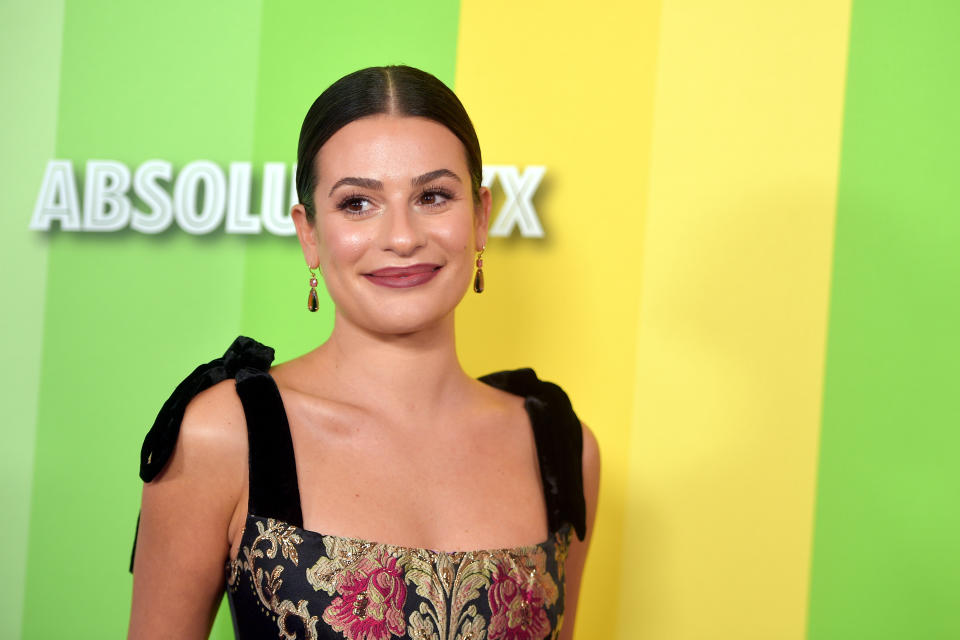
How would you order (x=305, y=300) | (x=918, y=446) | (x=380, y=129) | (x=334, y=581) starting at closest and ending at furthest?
(x=334, y=581), (x=380, y=129), (x=918, y=446), (x=305, y=300)

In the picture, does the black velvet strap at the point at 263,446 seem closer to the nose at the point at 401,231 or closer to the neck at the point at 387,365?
the neck at the point at 387,365

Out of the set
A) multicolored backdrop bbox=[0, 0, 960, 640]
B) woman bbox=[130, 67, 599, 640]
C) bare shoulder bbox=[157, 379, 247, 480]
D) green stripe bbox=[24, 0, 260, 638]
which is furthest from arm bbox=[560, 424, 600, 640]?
green stripe bbox=[24, 0, 260, 638]

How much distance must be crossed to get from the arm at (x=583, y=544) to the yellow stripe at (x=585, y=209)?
502mm

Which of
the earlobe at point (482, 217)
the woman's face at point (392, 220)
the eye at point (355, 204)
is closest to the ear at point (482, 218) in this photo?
the earlobe at point (482, 217)

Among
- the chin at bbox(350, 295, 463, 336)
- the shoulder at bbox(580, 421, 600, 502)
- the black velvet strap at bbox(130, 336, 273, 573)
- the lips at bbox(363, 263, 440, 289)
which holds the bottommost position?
the shoulder at bbox(580, 421, 600, 502)

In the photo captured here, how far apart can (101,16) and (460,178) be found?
4.81ft

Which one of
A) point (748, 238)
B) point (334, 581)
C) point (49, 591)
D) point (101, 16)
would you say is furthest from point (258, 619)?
point (101, 16)

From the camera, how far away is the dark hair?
1684 millimetres

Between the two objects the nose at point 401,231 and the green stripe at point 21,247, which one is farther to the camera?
the green stripe at point 21,247

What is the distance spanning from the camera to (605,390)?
8.34ft

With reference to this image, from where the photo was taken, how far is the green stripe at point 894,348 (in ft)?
7.98

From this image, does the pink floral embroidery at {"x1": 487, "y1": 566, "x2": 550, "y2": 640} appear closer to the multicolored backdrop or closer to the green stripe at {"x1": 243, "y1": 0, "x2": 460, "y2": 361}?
the multicolored backdrop

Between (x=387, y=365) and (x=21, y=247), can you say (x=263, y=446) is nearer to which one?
(x=387, y=365)

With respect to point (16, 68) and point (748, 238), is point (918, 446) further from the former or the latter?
point (16, 68)
